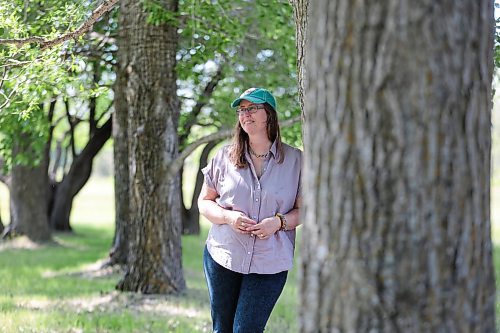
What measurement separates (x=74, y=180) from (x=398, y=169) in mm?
17505

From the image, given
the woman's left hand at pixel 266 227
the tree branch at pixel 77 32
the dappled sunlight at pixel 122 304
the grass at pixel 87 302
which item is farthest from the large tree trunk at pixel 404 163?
the dappled sunlight at pixel 122 304

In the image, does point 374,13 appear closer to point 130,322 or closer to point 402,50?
point 402,50

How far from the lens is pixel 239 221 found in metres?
4.29

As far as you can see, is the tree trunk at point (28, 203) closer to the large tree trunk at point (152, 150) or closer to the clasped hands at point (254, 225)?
the large tree trunk at point (152, 150)

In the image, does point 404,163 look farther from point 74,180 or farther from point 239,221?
point 74,180

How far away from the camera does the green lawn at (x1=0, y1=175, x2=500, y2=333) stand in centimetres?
740

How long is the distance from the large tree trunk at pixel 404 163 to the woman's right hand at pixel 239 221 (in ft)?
4.95

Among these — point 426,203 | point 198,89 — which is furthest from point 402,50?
point 198,89

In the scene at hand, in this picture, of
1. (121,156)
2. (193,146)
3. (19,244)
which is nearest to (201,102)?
(121,156)

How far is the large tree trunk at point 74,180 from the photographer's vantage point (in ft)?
58.4

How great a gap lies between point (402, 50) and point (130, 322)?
5.55 metres

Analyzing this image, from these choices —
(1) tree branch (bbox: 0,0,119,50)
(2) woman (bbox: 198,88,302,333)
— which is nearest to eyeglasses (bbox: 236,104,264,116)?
(2) woman (bbox: 198,88,302,333)

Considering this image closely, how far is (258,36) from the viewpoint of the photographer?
1097 cm

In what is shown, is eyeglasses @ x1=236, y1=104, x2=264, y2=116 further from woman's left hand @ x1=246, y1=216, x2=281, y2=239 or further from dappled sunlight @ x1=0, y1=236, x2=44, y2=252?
dappled sunlight @ x1=0, y1=236, x2=44, y2=252
